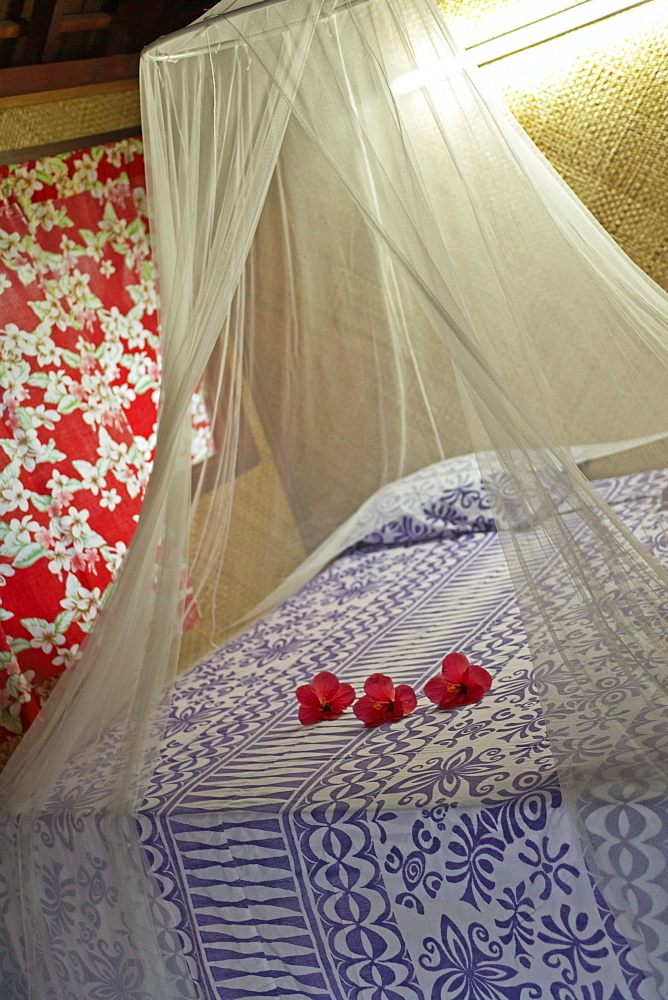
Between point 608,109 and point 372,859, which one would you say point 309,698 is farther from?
point 608,109

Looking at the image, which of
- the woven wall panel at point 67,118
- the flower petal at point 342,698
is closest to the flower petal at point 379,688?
the flower petal at point 342,698

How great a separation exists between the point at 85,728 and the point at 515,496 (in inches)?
43.1

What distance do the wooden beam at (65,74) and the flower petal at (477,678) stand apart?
1912 mm

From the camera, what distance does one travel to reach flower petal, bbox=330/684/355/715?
209cm

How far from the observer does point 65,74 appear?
265 centimetres

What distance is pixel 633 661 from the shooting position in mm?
1514

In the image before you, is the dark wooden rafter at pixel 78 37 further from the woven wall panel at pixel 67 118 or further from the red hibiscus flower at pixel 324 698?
the red hibiscus flower at pixel 324 698

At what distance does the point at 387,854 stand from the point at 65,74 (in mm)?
2247

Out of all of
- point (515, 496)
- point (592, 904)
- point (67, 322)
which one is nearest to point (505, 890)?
point (592, 904)

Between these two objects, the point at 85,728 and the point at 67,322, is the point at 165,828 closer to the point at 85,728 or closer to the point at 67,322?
the point at 85,728

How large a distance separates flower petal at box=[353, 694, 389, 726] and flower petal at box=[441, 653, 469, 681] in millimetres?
151

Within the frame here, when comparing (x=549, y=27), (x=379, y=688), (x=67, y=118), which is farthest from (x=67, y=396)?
(x=549, y=27)

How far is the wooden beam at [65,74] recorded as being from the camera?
8.23 feet

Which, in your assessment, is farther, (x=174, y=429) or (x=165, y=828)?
(x=174, y=429)
